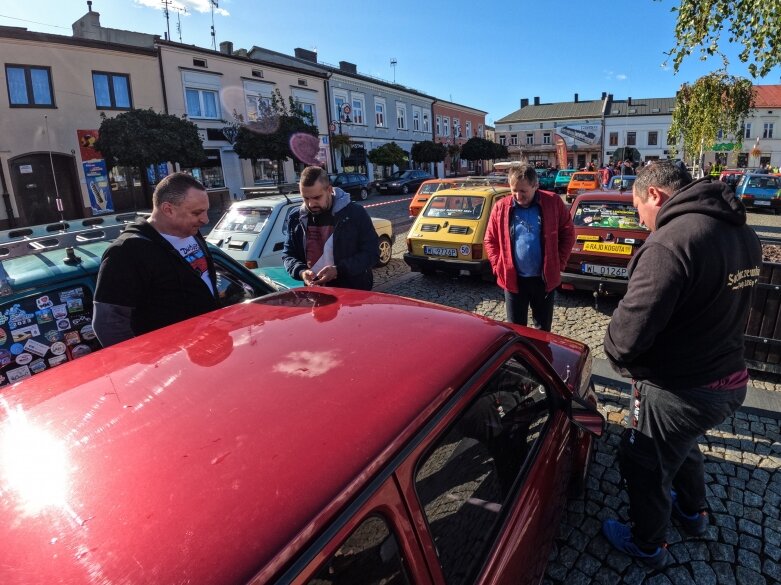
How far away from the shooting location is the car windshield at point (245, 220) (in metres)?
6.80

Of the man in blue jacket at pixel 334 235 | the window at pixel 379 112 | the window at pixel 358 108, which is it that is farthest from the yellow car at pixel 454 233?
the window at pixel 379 112

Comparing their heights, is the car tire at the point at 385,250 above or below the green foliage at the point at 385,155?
below

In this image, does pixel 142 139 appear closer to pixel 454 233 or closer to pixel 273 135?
pixel 273 135

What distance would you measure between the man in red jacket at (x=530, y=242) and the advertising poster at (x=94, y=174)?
19.9 m

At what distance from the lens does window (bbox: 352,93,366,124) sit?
3400cm

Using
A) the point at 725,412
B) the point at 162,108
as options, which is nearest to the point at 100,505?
the point at 725,412

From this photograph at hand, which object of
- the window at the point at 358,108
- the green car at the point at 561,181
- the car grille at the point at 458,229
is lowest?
the car grille at the point at 458,229

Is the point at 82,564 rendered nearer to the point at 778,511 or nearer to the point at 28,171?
the point at 778,511

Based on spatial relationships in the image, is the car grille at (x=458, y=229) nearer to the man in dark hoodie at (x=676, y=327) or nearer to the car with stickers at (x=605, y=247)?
the car with stickers at (x=605, y=247)

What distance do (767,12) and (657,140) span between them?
64.9 meters

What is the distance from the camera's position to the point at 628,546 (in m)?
2.44

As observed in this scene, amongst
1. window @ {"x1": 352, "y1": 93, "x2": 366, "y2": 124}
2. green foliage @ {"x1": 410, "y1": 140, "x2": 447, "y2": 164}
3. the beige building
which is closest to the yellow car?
the beige building

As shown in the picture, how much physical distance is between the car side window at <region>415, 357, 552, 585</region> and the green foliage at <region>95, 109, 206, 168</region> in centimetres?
1856

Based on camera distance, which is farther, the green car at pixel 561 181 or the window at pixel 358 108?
the window at pixel 358 108
